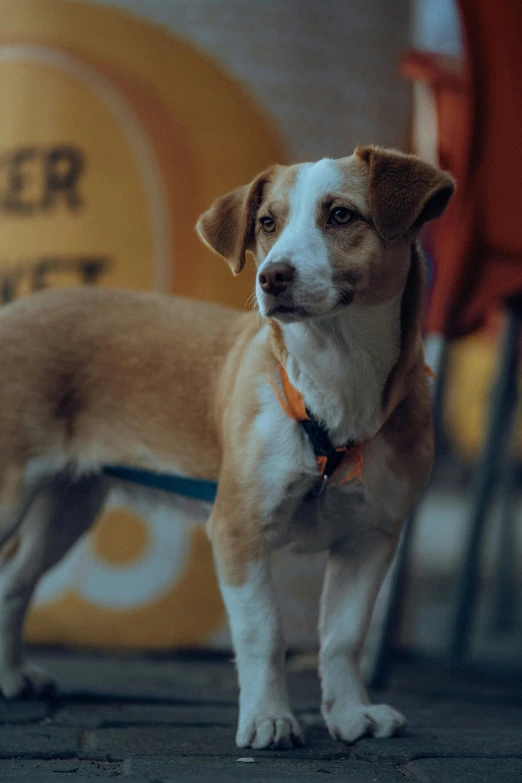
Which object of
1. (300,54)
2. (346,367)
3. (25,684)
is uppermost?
(300,54)

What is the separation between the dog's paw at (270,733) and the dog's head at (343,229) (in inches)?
37.9

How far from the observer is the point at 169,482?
3.07 meters

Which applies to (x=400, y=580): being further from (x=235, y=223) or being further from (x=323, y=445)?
(x=235, y=223)

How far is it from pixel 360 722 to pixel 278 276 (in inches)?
45.0

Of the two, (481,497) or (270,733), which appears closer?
(270,733)

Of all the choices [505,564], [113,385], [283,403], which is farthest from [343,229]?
[505,564]

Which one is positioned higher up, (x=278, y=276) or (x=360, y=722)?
(x=278, y=276)

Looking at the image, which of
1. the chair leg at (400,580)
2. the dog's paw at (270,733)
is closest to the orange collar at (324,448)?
the dog's paw at (270,733)

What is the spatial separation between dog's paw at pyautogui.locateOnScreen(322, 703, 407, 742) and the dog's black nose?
110 cm

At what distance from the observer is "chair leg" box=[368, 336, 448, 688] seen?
370cm

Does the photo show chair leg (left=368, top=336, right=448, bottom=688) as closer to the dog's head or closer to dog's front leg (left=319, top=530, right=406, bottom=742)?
dog's front leg (left=319, top=530, right=406, bottom=742)

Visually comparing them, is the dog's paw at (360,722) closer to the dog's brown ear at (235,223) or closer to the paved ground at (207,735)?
the paved ground at (207,735)

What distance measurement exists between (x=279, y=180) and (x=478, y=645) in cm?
307

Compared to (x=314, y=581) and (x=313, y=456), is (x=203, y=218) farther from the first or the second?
(x=314, y=581)
